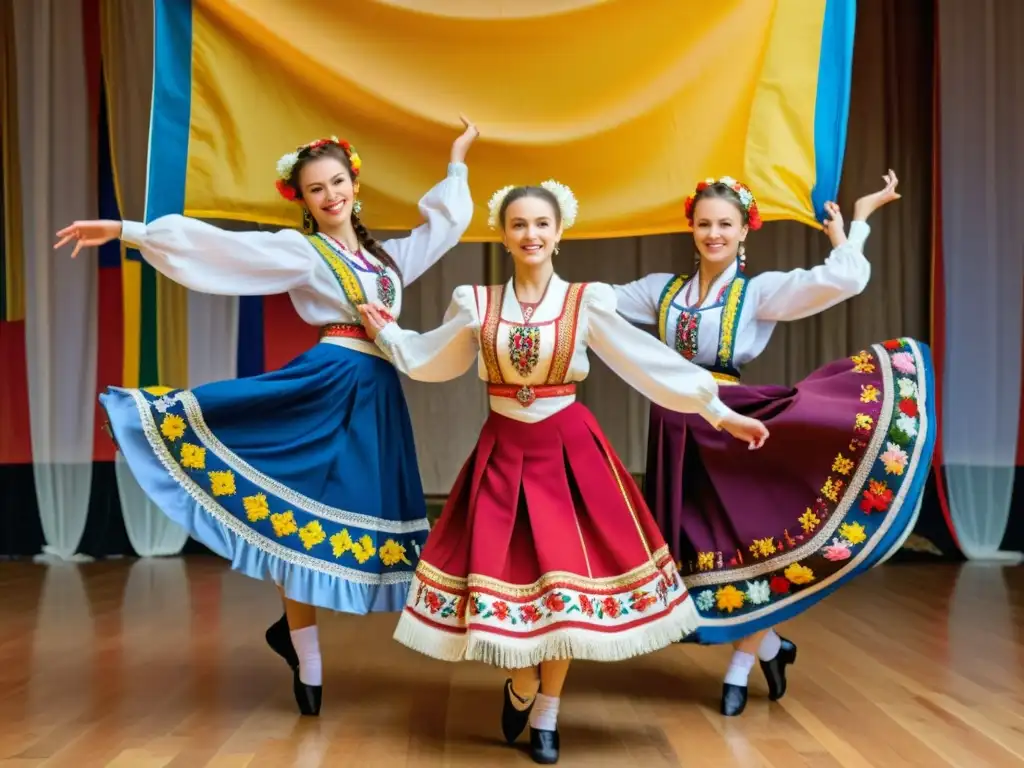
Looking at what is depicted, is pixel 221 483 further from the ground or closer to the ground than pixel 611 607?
further from the ground

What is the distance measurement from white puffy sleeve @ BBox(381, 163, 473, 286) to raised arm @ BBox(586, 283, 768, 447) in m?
0.60

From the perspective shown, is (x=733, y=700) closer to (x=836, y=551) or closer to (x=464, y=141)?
(x=836, y=551)

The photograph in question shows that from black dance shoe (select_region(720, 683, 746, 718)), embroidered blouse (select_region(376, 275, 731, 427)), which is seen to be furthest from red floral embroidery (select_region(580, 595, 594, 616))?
black dance shoe (select_region(720, 683, 746, 718))

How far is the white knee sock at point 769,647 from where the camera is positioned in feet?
8.99

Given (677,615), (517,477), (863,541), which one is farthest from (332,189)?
(863,541)

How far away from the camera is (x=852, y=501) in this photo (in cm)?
254

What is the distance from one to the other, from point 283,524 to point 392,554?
0.26 m

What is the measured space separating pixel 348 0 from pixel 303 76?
23 cm

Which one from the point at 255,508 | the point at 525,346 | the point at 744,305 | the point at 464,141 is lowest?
the point at 255,508

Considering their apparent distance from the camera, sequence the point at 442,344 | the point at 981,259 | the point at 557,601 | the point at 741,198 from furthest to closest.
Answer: the point at 981,259, the point at 741,198, the point at 442,344, the point at 557,601

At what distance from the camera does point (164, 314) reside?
5086 mm

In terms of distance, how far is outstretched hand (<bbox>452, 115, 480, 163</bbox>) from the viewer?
2.91 metres

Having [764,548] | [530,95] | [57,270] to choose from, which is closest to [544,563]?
[764,548]

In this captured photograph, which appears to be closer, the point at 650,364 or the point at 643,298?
the point at 650,364
